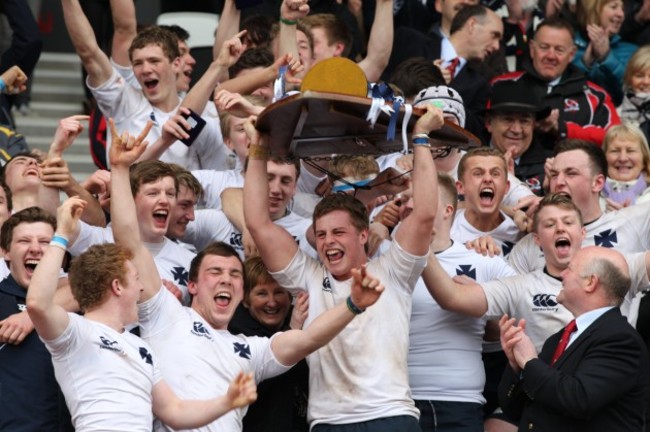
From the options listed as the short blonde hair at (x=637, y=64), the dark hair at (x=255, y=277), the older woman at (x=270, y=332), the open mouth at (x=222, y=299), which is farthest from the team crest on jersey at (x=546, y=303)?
the short blonde hair at (x=637, y=64)

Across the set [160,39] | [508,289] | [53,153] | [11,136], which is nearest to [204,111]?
[160,39]

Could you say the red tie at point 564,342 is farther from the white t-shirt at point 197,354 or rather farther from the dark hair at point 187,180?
the dark hair at point 187,180

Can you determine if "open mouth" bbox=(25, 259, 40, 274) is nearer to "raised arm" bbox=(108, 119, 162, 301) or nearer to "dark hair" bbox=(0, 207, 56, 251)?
"dark hair" bbox=(0, 207, 56, 251)

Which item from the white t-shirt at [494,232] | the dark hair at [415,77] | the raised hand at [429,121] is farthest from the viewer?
the dark hair at [415,77]

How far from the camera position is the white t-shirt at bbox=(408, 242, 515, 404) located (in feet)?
30.2

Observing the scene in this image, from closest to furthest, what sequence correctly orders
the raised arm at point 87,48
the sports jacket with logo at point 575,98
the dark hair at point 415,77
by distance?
the raised arm at point 87,48 < the dark hair at point 415,77 < the sports jacket with logo at point 575,98

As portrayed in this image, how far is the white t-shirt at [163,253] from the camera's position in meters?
9.12

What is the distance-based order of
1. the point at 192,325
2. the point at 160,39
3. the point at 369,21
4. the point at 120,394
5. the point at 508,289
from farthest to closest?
the point at 369,21 < the point at 160,39 < the point at 508,289 < the point at 192,325 < the point at 120,394

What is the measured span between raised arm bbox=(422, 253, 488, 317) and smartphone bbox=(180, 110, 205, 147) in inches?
80.1

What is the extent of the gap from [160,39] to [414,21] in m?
3.91

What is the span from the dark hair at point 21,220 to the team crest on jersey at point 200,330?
3.26 ft

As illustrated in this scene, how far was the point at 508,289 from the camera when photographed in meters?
9.22

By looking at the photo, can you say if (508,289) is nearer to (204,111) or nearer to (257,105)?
(257,105)

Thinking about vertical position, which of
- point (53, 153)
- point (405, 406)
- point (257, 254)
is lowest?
point (405, 406)
